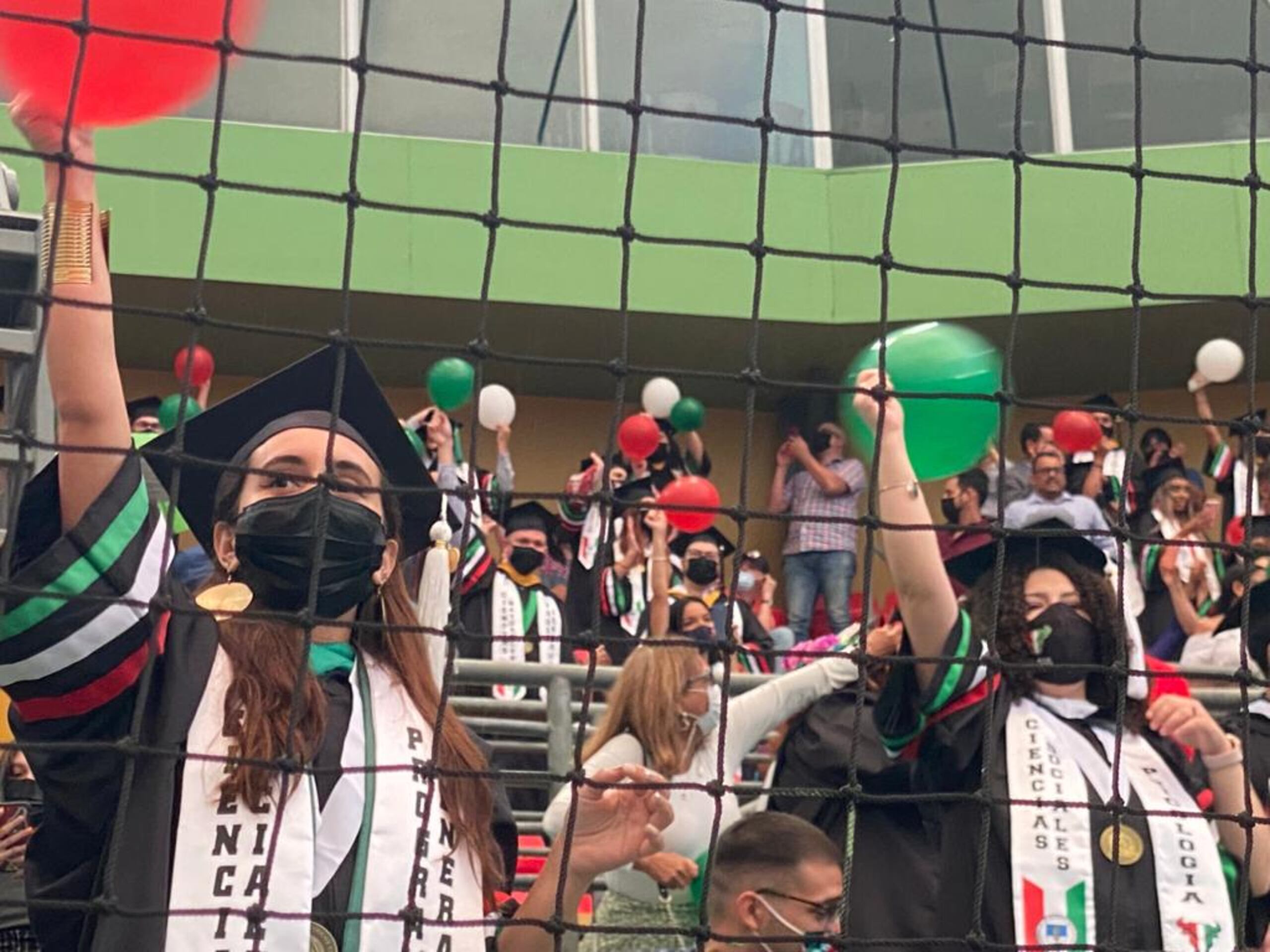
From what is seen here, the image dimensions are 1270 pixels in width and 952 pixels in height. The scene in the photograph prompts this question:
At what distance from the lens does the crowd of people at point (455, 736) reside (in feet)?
7.66

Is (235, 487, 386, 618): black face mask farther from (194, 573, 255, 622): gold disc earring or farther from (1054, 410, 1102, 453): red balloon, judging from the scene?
(1054, 410, 1102, 453): red balloon

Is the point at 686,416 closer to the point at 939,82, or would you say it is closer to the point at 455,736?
the point at 939,82

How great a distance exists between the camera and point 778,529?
10.7 meters

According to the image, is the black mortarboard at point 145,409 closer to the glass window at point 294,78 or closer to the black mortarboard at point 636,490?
the black mortarboard at point 636,490

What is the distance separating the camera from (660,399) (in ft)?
28.7

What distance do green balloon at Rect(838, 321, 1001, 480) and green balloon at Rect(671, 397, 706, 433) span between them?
4.91 m

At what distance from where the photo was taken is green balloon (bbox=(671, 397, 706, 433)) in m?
8.70

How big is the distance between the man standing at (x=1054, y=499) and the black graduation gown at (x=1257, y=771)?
1613mm

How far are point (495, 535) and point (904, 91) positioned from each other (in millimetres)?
4223

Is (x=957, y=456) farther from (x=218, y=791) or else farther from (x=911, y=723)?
(x=218, y=791)

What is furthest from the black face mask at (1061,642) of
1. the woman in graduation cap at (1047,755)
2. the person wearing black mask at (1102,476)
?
the person wearing black mask at (1102,476)

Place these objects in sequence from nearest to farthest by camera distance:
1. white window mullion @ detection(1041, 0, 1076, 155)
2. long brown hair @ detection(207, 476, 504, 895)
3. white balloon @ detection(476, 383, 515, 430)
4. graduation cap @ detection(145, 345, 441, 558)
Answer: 1. long brown hair @ detection(207, 476, 504, 895)
2. graduation cap @ detection(145, 345, 441, 558)
3. white balloon @ detection(476, 383, 515, 430)
4. white window mullion @ detection(1041, 0, 1076, 155)

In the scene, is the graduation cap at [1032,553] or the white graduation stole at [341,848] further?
the graduation cap at [1032,553]

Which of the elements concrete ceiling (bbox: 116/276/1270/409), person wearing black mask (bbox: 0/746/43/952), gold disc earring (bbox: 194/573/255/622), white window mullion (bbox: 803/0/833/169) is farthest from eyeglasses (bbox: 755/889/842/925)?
white window mullion (bbox: 803/0/833/169)
